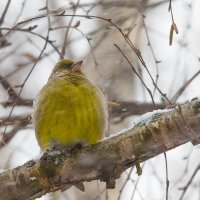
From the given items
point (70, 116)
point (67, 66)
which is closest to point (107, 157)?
point (70, 116)

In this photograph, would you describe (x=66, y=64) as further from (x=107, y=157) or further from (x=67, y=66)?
(x=107, y=157)

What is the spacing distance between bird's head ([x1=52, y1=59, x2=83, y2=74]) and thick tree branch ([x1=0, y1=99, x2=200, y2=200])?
1261mm

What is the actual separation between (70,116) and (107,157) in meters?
0.69

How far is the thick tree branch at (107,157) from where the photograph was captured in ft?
8.45

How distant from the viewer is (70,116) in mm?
3410

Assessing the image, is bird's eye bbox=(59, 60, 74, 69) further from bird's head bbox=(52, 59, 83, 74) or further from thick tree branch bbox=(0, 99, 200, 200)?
thick tree branch bbox=(0, 99, 200, 200)

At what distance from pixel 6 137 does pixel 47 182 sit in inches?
41.3

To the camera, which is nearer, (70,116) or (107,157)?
(107,157)

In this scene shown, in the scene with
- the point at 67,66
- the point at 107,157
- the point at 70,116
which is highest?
the point at 67,66

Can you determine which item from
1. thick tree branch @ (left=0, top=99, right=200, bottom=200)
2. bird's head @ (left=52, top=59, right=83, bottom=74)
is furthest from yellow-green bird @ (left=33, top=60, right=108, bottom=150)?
bird's head @ (left=52, top=59, right=83, bottom=74)

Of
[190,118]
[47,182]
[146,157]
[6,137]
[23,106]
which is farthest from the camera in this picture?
[23,106]

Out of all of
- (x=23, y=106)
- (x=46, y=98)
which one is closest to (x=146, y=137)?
(x=46, y=98)

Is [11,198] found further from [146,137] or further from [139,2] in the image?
[139,2]

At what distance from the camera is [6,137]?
3.86 metres
